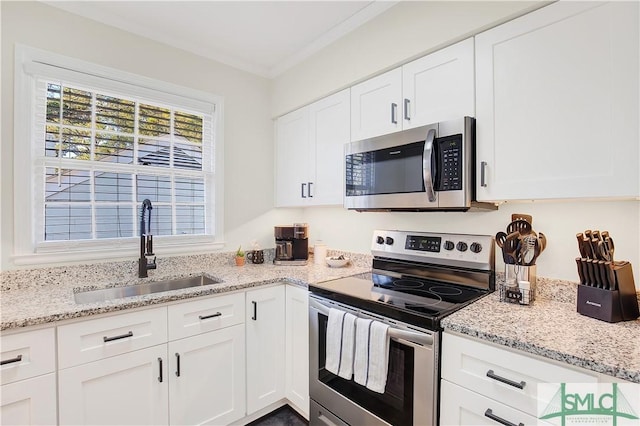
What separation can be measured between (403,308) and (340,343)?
0.39 m

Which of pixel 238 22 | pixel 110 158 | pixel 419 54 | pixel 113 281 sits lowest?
pixel 113 281

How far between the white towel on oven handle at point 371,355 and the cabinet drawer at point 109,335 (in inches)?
39.0

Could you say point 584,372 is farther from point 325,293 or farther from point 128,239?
point 128,239

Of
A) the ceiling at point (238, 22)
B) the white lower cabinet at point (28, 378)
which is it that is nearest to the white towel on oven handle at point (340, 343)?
the white lower cabinet at point (28, 378)

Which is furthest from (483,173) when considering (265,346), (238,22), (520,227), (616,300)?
(238,22)

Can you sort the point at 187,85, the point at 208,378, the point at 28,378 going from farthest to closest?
the point at 187,85
the point at 208,378
the point at 28,378

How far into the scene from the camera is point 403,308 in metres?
1.35

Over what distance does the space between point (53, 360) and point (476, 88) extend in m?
2.22

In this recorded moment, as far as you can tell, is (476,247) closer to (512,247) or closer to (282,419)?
(512,247)

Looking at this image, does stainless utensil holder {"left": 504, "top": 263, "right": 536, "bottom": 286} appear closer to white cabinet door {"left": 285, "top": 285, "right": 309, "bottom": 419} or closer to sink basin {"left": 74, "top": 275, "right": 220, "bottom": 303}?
white cabinet door {"left": 285, "top": 285, "right": 309, "bottom": 419}

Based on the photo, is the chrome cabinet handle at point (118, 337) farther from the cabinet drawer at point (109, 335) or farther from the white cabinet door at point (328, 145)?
the white cabinet door at point (328, 145)

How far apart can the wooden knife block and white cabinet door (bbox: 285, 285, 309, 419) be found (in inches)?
51.7

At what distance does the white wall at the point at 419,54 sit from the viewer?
136 cm

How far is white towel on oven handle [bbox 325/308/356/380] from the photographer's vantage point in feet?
4.90
